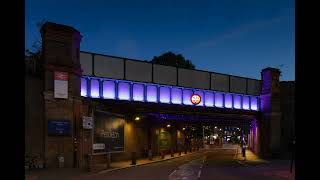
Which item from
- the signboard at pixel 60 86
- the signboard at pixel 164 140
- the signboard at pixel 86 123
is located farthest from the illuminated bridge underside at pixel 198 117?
the signboard at pixel 86 123

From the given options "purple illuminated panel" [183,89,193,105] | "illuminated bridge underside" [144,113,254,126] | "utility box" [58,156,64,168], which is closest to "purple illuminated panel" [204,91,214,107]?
"purple illuminated panel" [183,89,193,105]

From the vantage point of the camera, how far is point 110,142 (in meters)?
38.8

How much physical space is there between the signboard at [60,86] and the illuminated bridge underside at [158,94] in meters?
7.80

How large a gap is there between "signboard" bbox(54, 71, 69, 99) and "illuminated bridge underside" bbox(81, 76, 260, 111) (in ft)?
25.6

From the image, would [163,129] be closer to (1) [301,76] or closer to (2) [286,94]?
(2) [286,94]

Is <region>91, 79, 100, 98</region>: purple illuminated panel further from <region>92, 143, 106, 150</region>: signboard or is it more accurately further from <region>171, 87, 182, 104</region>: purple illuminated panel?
<region>171, 87, 182, 104</region>: purple illuminated panel

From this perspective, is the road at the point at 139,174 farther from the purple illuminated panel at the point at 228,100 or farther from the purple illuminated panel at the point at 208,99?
the purple illuminated panel at the point at 228,100

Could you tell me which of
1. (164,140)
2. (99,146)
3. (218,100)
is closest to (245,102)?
(218,100)

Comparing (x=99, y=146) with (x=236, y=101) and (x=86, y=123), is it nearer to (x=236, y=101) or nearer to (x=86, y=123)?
(x=86, y=123)

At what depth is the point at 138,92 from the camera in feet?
153

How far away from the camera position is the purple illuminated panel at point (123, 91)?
4494cm

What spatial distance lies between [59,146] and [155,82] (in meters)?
16.5

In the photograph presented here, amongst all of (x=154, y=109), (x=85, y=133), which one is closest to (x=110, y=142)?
(x=85, y=133)

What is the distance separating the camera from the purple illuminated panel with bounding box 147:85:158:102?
47.4m
